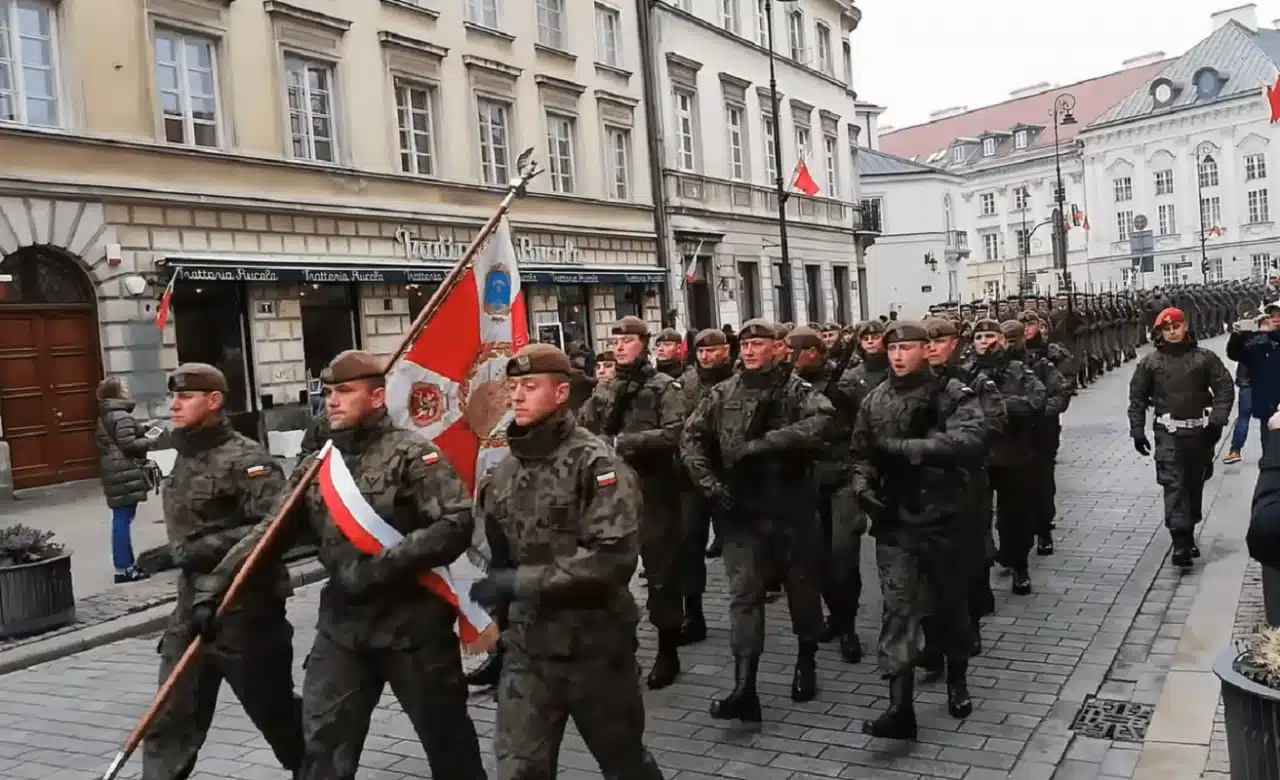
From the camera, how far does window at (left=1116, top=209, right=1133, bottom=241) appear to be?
77.2 m

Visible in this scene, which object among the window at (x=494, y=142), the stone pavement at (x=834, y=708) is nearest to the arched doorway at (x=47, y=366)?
the stone pavement at (x=834, y=708)

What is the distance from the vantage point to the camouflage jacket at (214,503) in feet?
16.0

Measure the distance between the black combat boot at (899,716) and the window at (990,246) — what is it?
87060 mm

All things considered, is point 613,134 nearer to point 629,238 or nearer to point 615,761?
point 629,238

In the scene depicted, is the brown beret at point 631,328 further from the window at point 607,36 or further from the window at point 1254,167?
the window at point 1254,167

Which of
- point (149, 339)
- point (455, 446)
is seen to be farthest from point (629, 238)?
point (455, 446)

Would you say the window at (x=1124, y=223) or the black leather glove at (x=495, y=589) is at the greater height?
the window at (x=1124, y=223)

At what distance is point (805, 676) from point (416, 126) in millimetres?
17265

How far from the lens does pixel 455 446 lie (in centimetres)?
623

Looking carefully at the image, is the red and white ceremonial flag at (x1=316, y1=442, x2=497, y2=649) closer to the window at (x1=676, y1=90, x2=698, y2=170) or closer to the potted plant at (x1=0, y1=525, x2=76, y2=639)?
the potted plant at (x1=0, y1=525, x2=76, y2=639)

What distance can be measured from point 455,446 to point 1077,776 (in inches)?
138

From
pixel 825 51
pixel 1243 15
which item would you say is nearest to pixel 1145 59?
pixel 1243 15

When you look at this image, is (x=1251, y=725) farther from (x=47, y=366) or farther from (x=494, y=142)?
(x=494, y=142)

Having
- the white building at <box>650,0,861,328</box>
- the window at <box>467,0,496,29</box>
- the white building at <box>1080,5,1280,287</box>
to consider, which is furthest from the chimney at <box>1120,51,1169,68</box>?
the window at <box>467,0,496,29</box>
